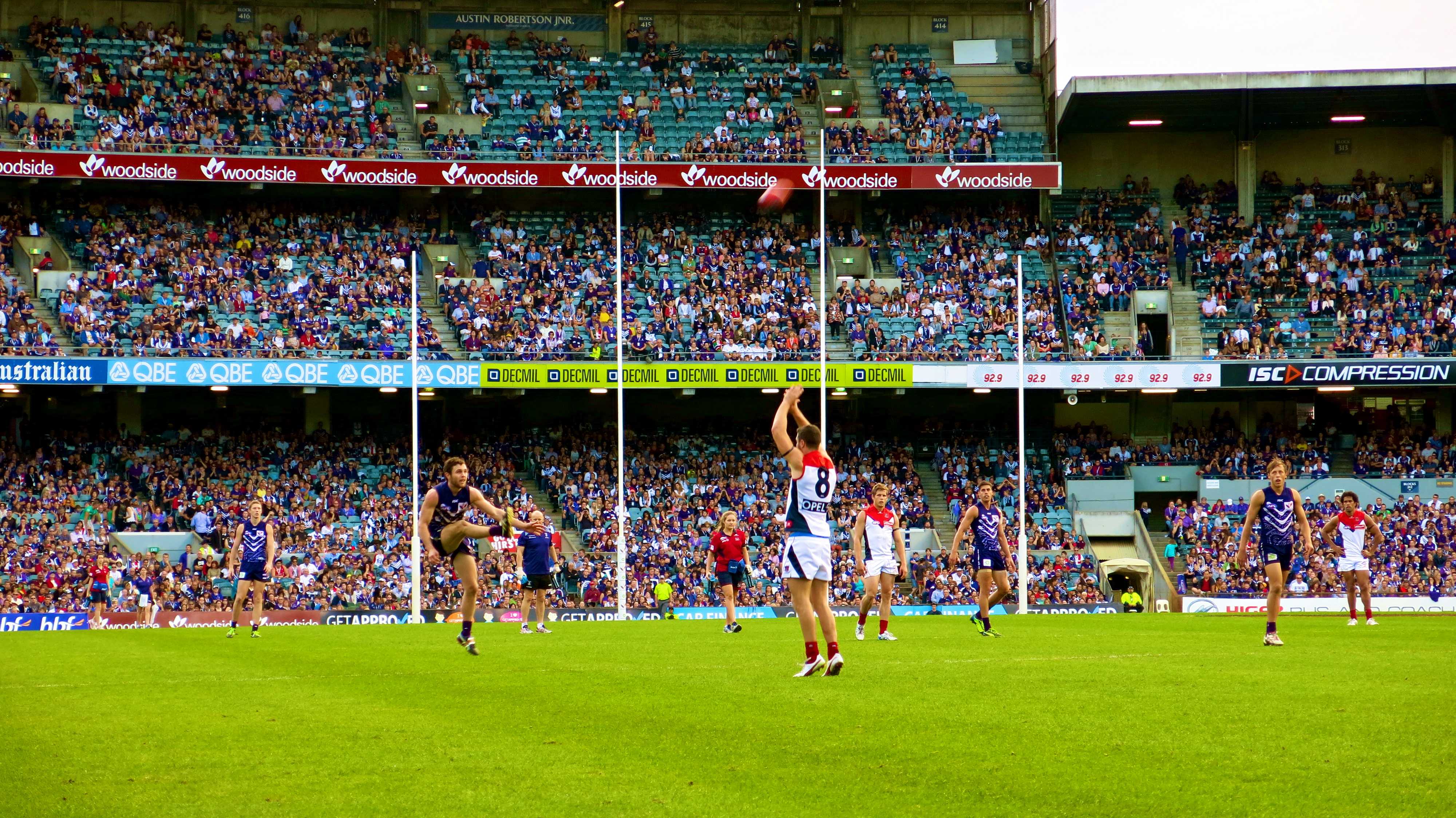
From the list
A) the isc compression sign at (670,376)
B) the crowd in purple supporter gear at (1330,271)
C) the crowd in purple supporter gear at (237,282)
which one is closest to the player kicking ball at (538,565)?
the isc compression sign at (670,376)

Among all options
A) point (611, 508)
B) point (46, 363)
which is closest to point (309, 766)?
point (611, 508)

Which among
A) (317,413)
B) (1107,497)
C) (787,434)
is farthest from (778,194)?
(787,434)

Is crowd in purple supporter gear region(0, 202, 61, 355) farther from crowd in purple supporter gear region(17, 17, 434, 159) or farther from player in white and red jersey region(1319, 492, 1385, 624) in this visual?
player in white and red jersey region(1319, 492, 1385, 624)

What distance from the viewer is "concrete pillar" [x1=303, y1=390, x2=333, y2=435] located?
4706cm

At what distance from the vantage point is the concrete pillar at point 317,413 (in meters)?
47.1

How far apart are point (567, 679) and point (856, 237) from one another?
3849cm

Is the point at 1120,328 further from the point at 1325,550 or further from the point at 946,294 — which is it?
the point at 1325,550

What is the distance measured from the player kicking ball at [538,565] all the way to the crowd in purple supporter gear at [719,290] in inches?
797

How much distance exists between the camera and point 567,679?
13.9m

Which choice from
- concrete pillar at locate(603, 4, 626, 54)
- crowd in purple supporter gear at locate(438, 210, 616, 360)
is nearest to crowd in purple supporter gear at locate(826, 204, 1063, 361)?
crowd in purple supporter gear at locate(438, 210, 616, 360)

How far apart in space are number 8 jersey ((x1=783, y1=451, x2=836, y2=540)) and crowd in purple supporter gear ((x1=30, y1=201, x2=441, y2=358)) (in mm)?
32588

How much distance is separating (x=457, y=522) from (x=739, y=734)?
23.6 ft

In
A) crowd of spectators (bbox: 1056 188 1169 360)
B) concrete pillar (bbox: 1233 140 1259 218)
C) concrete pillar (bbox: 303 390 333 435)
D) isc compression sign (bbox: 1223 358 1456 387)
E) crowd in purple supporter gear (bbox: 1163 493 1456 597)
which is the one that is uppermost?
concrete pillar (bbox: 1233 140 1259 218)

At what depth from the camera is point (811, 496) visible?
13.0m
